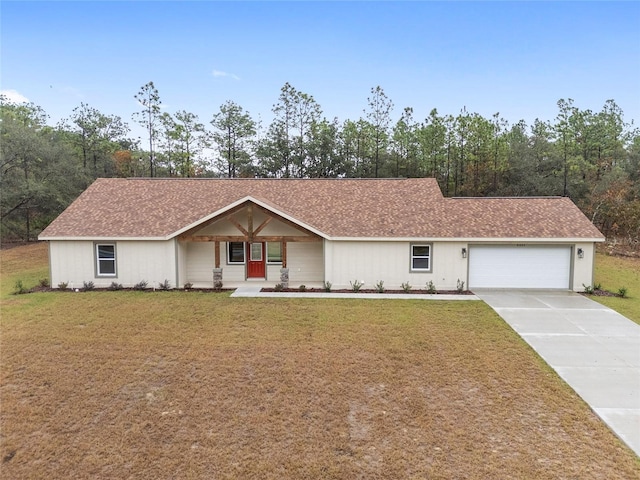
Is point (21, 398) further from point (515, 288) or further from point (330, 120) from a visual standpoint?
point (330, 120)

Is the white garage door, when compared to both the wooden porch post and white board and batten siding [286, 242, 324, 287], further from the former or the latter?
the wooden porch post

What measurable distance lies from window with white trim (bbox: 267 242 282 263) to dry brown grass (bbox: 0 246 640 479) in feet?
18.5

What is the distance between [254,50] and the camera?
2034 cm

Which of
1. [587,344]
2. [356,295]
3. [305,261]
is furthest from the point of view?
[305,261]

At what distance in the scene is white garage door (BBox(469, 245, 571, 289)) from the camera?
47.8 feet

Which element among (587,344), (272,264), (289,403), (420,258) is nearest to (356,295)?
(420,258)

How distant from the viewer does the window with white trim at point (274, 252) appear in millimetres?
16203

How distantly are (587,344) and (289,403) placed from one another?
296 inches

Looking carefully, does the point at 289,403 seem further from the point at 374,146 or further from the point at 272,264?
the point at 374,146

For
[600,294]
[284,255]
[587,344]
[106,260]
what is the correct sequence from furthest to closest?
[284,255], [106,260], [600,294], [587,344]

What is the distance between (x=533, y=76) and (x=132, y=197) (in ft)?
79.9

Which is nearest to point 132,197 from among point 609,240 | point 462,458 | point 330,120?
point 462,458

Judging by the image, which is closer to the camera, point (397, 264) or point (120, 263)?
point (397, 264)

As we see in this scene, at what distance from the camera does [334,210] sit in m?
16.5
